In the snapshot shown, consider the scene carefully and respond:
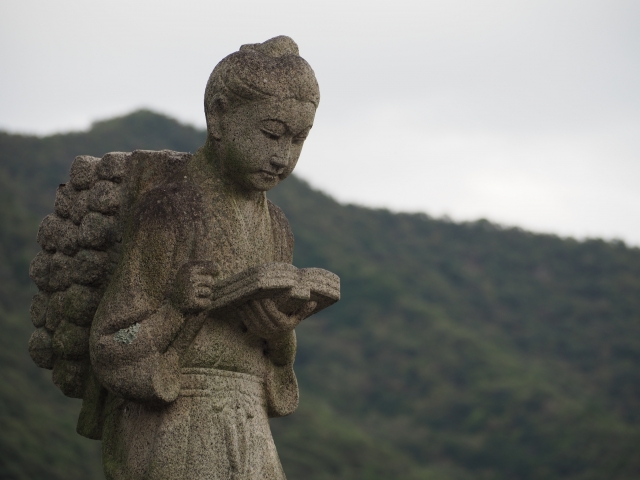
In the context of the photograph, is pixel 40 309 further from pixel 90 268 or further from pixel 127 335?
pixel 127 335

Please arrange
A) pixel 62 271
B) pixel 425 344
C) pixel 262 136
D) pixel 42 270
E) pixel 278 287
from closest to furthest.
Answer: pixel 278 287
pixel 262 136
pixel 62 271
pixel 42 270
pixel 425 344

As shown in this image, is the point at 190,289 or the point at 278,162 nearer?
the point at 190,289

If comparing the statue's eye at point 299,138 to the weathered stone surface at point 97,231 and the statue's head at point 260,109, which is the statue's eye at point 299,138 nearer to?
the statue's head at point 260,109

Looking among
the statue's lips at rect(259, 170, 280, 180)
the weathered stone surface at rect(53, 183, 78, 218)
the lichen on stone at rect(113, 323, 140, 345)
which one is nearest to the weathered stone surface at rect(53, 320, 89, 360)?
the lichen on stone at rect(113, 323, 140, 345)

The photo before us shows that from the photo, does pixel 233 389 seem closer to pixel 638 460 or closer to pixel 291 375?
pixel 291 375

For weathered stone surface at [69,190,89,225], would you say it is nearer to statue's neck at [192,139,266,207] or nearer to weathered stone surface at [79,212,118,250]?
weathered stone surface at [79,212,118,250]

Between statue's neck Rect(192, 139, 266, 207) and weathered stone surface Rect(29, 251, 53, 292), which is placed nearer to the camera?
statue's neck Rect(192, 139, 266, 207)

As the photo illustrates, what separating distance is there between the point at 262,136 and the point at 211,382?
138 centimetres

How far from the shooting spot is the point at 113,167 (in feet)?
20.0

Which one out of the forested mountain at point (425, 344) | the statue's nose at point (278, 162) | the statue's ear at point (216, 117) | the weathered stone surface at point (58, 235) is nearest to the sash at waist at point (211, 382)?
the weathered stone surface at point (58, 235)

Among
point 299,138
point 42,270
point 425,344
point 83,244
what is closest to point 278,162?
point 299,138

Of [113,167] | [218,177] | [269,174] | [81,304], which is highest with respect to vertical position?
[269,174]

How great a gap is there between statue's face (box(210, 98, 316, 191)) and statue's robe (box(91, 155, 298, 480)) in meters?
0.21

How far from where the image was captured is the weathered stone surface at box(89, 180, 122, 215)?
6062 mm
